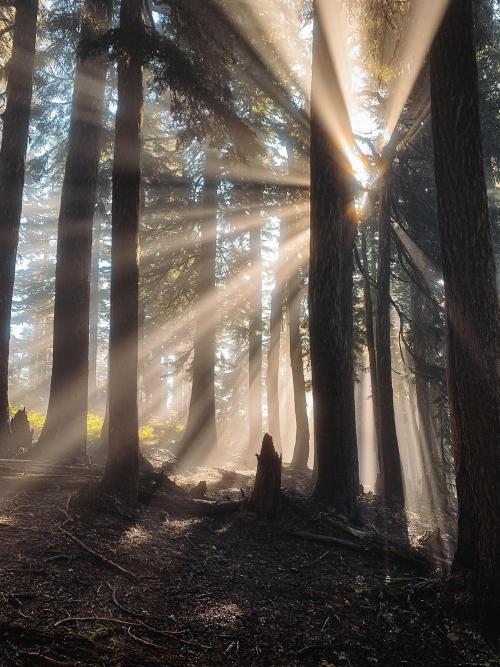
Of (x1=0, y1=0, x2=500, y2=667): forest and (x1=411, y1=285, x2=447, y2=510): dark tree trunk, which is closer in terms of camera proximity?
(x1=0, y1=0, x2=500, y2=667): forest

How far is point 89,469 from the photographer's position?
27.1 ft

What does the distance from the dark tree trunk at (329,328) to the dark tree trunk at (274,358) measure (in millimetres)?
9543

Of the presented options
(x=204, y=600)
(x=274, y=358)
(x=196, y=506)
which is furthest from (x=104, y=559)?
(x=274, y=358)

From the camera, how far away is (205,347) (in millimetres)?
15727

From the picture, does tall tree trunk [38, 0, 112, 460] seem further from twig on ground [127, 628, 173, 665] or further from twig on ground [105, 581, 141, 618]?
twig on ground [127, 628, 173, 665]

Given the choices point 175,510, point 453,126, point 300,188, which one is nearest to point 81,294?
point 175,510

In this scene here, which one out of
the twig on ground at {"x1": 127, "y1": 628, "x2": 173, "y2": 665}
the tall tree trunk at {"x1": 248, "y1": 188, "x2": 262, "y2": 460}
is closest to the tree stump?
the twig on ground at {"x1": 127, "y1": 628, "x2": 173, "y2": 665}

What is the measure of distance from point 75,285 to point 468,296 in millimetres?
7877

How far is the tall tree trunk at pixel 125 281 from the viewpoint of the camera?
258 inches

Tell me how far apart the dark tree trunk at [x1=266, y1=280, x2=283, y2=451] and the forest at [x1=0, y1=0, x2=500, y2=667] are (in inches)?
50.6

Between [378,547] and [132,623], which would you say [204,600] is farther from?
[378,547]

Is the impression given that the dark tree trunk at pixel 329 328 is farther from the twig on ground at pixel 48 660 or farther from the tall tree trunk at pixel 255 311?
the tall tree trunk at pixel 255 311

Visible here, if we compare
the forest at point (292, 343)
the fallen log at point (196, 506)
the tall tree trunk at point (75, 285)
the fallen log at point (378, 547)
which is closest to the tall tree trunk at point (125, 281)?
the forest at point (292, 343)

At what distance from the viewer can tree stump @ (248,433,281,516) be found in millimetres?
7004
